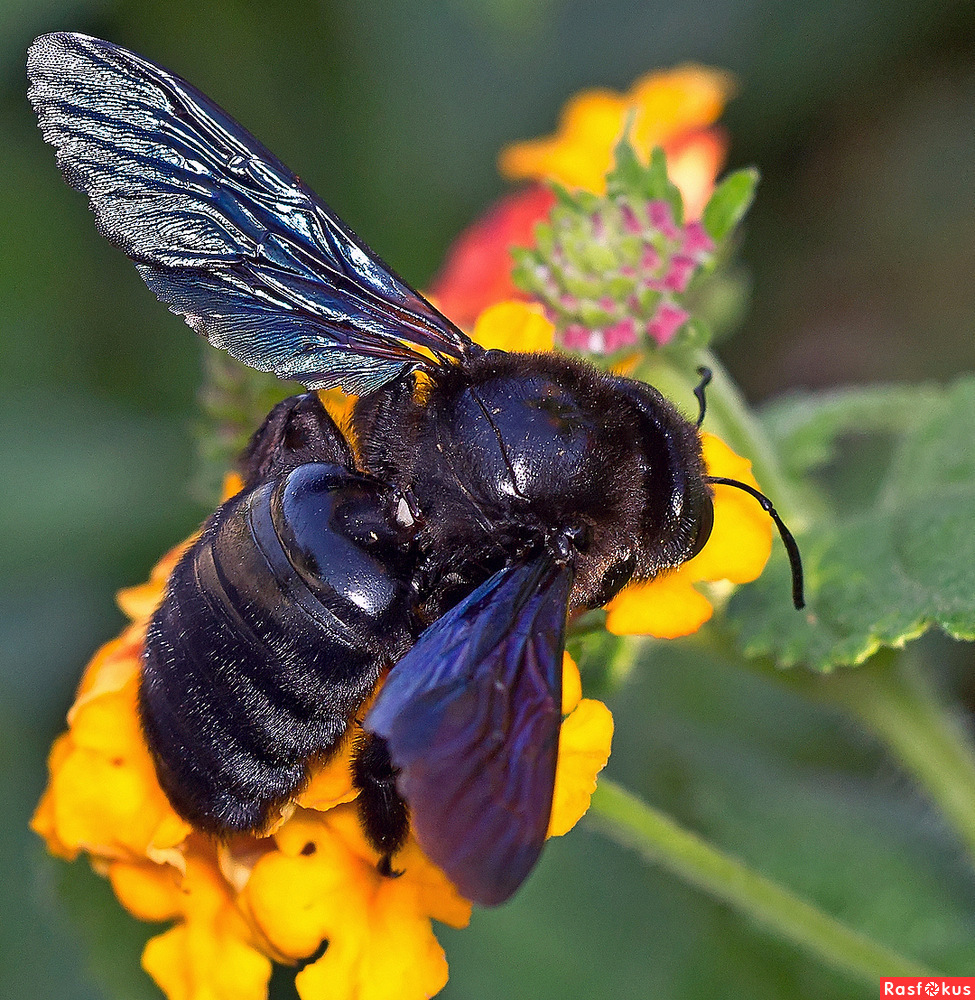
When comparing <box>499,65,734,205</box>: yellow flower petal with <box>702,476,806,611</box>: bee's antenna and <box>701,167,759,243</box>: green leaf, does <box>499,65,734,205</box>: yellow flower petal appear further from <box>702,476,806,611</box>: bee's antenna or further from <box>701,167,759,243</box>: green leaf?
<box>702,476,806,611</box>: bee's antenna

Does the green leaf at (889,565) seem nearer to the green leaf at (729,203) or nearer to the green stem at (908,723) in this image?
the green stem at (908,723)

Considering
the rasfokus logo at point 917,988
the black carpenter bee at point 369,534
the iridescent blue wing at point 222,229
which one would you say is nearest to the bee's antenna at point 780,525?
the black carpenter bee at point 369,534

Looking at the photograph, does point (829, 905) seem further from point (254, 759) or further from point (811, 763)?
point (254, 759)

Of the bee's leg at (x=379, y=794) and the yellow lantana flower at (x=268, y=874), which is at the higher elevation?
the bee's leg at (x=379, y=794)

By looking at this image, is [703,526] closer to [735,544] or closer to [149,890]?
[735,544]

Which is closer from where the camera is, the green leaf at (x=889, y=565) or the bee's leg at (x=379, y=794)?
the bee's leg at (x=379, y=794)
